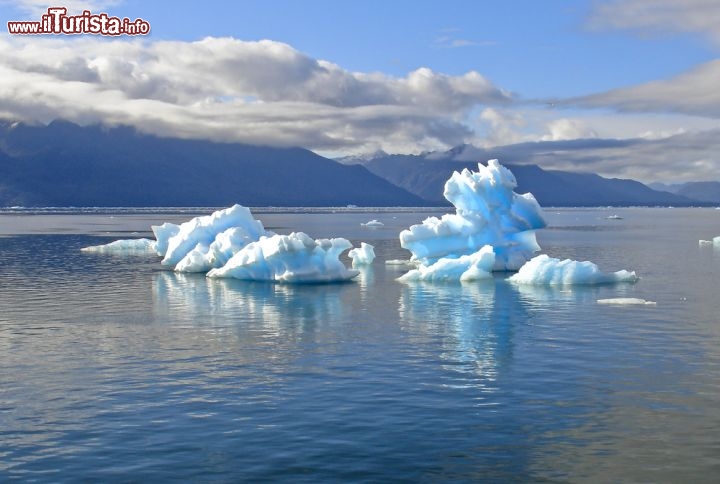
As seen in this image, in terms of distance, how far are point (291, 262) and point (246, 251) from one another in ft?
10.0

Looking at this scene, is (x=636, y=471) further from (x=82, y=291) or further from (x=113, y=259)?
Result: (x=113, y=259)

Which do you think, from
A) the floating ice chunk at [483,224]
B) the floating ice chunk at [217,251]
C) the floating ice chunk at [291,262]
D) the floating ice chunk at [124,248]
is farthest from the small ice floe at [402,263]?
the floating ice chunk at [124,248]

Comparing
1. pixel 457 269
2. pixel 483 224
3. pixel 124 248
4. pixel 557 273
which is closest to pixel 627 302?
pixel 557 273

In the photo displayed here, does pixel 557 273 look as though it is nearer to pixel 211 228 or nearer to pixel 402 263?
pixel 402 263

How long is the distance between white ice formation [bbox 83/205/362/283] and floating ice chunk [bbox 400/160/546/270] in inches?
237

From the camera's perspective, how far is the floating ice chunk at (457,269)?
48.8 meters

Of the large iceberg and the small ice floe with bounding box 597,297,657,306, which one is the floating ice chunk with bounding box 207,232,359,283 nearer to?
the large iceberg

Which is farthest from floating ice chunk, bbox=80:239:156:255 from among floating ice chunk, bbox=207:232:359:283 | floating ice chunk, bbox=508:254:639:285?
floating ice chunk, bbox=508:254:639:285

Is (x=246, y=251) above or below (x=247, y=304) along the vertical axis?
above

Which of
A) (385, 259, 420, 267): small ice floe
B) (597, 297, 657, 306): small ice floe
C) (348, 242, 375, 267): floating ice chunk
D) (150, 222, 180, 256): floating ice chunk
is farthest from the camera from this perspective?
(150, 222, 180, 256): floating ice chunk

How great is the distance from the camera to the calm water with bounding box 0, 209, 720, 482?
16250 millimetres

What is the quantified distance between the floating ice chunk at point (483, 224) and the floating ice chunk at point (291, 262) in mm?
5841

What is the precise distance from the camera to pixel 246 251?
48656 millimetres

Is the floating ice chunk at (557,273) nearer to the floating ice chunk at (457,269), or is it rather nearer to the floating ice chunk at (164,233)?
the floating ice chunk at (457,269)
